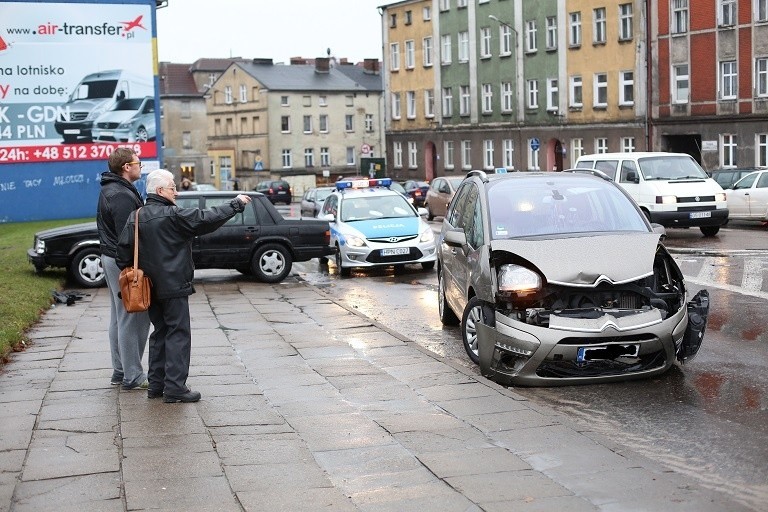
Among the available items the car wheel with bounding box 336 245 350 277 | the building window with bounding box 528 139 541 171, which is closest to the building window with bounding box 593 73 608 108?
the building window with bounding box 528 139 541 171

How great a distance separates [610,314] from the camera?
30.0 feet

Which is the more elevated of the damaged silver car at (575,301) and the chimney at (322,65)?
the chimney at (322,65)

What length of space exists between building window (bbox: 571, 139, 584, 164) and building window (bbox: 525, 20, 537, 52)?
21.6ft

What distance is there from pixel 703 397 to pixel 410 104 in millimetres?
70142

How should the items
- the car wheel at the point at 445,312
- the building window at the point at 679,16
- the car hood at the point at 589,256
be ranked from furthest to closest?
1. the building window at the point at 679,16
2. the car wheel at the point at 445,312
3. the car hood at the point at 589,256

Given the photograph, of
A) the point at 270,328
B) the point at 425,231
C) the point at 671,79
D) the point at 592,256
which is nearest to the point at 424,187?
the point at 671,79

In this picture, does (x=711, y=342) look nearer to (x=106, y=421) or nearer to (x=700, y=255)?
(x=106, y=421)

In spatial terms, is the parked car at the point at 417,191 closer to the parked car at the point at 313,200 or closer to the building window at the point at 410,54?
the parked car at the point at 313,200

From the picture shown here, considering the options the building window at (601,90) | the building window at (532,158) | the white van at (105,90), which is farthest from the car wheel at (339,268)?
the building window at (532,158)

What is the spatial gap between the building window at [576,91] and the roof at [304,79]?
1693 inches

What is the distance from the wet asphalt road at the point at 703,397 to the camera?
6848 millimetres

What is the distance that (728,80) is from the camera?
49594 millimetres

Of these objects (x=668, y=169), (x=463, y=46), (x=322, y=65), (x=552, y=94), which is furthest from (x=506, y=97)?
(x=668, y=169)

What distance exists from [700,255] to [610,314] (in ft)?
40.6
